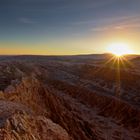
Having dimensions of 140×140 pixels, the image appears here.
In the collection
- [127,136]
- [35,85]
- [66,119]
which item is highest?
[35,85]

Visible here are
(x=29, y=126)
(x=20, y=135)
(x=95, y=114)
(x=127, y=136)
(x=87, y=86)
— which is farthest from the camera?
(x=87, y=86)

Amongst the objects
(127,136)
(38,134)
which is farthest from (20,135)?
(127,136)

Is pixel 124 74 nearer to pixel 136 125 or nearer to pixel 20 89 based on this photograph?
pixel 136 125

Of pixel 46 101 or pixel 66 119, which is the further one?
pixel 46 101

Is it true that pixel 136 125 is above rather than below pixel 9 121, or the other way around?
below

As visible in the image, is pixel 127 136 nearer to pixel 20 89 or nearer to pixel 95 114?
pixel 95 114

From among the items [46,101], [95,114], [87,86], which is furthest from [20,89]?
[87,86]

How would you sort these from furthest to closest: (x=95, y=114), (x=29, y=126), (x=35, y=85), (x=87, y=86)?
1. (x=87, y=86)
2. (x=95, y=114)
3. (x=35, y=85)
4. (x=29, y=126)
